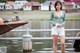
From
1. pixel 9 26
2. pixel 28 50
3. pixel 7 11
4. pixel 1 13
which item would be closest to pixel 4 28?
pixel 9 26

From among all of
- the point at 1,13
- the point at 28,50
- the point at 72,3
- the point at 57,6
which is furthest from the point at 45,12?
the point at 57,6

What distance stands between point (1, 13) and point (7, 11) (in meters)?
3.35

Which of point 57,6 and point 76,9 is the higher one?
point 57,6

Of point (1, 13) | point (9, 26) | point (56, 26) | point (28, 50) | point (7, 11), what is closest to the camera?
point (56, 26)

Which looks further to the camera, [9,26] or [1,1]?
[1,1]

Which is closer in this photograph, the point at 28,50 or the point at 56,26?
the point at 56,26

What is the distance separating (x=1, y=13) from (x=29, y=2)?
6368 millimetres

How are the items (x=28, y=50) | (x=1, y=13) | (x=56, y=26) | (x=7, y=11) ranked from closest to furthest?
(x=56, y=26) < (x=28, y=50) < (x=1, y=13) < (x=7, y=11)

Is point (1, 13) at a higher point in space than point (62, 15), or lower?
lower

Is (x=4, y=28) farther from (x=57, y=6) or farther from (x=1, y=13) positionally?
(x=1, y=13)

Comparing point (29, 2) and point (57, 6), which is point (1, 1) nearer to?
point (29, 2)

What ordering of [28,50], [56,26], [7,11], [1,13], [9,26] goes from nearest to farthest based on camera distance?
[56,26] < [9,26] < [28,50] < [1,13] < [7,11]

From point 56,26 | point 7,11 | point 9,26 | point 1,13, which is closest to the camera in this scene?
point 56,26

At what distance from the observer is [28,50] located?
455 inches
